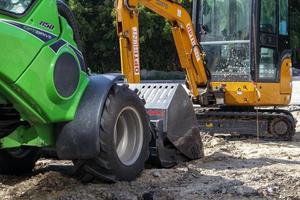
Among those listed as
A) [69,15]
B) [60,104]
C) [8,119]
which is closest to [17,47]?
[60,104]

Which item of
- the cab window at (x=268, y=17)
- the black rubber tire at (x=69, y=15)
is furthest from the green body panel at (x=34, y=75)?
the cab window at (x=268, y=17)

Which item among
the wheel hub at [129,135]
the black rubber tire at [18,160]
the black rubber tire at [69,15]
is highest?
the black rubber tire at [69,15]

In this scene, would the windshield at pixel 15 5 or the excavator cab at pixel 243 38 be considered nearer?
the windshield at pixel 15 5

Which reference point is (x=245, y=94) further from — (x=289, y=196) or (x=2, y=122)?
(x=2, y=122)

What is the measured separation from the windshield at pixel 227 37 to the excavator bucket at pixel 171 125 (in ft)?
11.0

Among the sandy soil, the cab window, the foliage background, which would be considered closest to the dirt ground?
the sandy soil

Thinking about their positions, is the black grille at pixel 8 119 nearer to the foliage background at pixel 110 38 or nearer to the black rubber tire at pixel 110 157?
the black rubber tire at pixel 110 157

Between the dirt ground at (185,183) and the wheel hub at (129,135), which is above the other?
the wheel hub at (129,135)

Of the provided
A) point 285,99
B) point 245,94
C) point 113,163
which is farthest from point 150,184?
point 285,99

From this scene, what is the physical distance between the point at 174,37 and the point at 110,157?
5104 mm

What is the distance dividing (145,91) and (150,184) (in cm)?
183

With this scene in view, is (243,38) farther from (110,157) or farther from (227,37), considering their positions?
(110,157)

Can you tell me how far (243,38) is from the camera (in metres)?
9.95

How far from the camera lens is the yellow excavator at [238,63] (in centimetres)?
987
